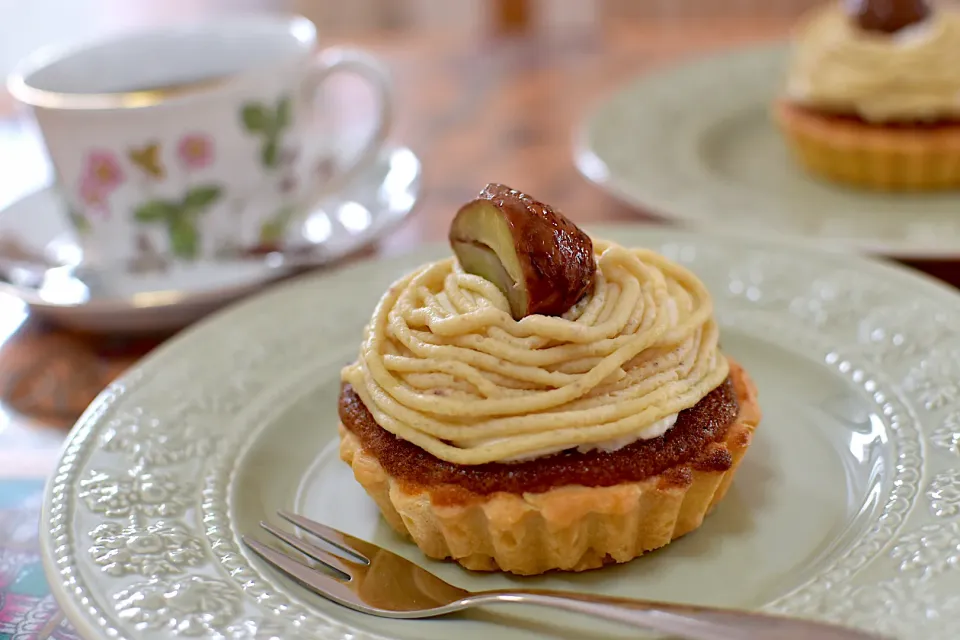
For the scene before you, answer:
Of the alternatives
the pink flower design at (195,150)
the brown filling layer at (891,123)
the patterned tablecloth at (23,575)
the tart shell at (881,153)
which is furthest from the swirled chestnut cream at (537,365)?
the brown filling layer at (891,123)

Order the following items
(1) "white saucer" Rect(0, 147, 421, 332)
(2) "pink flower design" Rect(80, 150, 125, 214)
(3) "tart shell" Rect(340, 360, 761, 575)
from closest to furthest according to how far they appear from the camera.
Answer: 1. (3) "tart shell" Rect(340, 360, 761, 575)
2. (1) "white saucer" Rect(0, 147, 421, 332)
3. (2) "pink flower design" Rect(80, 150, 125, 214)

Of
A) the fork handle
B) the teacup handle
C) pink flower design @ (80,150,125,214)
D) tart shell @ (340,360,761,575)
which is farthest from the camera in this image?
the teacup handle

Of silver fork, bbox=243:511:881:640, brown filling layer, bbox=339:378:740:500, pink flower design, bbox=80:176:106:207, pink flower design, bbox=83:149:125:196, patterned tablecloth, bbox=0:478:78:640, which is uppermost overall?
pink flower design, bbox=83:149:125:196

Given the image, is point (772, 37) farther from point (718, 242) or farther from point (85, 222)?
point (85, 222)

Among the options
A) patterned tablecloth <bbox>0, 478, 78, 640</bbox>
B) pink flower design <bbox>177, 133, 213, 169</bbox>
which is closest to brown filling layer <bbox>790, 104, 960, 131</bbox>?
pink flower design <bbox>177, 133, 213, 169</bbox>

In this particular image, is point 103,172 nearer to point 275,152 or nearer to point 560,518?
point 275,152

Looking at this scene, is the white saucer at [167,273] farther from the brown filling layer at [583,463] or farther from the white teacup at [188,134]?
the brown filling layer at [583,463]

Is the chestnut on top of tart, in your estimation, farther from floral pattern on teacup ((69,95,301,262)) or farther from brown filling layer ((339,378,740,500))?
floral pattern on teacup ((69,95,301,262))

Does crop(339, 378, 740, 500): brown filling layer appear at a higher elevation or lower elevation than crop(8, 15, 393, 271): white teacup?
lower
